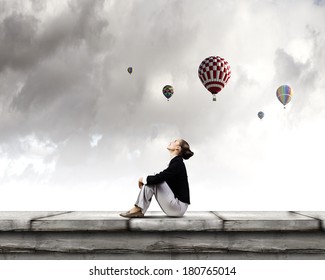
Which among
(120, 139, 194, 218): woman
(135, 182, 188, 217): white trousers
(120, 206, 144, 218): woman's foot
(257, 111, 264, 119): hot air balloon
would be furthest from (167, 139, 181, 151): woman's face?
(257, 111, 264, 119): hot air balloon

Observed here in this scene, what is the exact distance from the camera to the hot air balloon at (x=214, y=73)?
17703 millimetres

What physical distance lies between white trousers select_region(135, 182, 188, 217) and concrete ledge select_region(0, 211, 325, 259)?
0.87 feet

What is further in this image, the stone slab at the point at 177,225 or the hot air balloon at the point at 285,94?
the hot air balloon at the point at 285,94

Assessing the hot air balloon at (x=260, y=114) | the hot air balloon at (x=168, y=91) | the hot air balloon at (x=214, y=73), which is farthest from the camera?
the hot air balloon at (x=260, y=114)

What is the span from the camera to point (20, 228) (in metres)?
5.08

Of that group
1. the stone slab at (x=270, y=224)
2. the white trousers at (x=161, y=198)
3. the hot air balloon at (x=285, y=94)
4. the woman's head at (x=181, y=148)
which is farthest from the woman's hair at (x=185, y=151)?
the hot air balloon at (x=285, y=94)

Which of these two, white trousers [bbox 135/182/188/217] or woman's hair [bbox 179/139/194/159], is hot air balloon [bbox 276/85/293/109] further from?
white trousers [bbox 135/182/188/217]

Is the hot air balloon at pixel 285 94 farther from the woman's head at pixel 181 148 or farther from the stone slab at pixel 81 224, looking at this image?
the stone slab at pixel 81 224

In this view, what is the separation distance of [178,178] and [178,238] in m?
0.80

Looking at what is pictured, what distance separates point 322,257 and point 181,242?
1.75 m

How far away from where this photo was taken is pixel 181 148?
18.3 ft

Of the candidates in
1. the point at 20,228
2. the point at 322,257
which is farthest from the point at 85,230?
the point at 322,257
